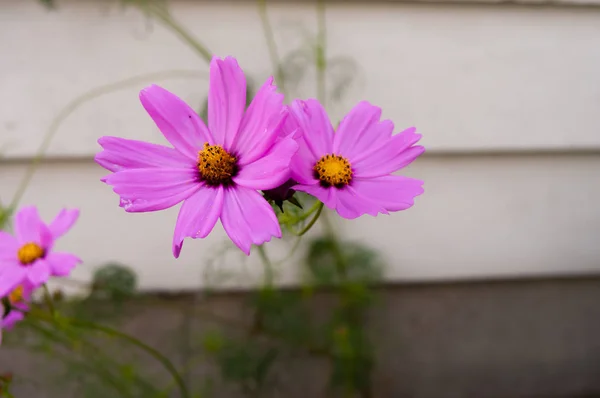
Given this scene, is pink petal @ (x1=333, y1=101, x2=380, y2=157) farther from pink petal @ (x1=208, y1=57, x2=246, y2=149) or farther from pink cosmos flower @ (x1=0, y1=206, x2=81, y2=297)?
pink cosmos flower @ (x1=0, y1=206, x2=81, y2=297)

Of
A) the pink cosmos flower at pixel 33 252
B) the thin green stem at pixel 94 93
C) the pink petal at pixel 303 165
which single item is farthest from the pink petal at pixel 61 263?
the thin green stem at pixel 94 93

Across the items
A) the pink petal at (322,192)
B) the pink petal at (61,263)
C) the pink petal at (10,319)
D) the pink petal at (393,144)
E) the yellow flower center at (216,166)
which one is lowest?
the pink petal at (10,319)

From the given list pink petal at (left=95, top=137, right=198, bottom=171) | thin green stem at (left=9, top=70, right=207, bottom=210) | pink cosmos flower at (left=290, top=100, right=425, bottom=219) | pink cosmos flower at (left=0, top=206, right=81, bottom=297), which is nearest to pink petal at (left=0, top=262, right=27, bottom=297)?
pink cosmos flower at (left=0, top=206, right=81, bottom=297)

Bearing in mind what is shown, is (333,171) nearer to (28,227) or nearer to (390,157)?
(390,157)

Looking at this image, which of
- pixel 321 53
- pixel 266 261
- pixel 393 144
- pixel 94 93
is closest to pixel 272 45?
pixel 321 53

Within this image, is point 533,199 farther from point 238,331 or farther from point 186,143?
point 186,143

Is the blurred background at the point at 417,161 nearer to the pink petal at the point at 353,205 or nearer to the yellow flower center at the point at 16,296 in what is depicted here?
the yellow flower center at the point at 16,296
